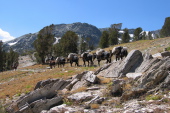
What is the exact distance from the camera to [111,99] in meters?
11.2

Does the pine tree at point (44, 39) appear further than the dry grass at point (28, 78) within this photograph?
Yes

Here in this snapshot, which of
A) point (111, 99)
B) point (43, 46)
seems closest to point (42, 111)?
point (111, 99)

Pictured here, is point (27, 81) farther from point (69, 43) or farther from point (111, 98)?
point (69, 43)

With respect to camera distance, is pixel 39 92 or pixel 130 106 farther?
pixel 39 92

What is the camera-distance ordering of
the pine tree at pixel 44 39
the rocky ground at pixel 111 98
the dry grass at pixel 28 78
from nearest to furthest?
1. the rocky ground at pixel 111 98
2. the dry grass at pixel 28 78
3. the pine tree at pixel 44 39

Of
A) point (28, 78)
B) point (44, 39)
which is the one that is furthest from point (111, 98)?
point (44, 39)

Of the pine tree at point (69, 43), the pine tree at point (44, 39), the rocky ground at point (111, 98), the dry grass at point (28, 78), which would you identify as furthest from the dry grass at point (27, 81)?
the pine tree at point (69, 43)

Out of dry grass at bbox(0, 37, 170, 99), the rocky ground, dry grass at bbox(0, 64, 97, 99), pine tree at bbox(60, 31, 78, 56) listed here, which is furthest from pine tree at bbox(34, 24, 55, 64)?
the rocky ground

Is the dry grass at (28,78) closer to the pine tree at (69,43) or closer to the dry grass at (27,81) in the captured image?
the dry grass at (27,81)

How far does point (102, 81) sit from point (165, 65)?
18.6ft

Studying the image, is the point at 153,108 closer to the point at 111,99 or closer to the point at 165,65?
the point at 111,99

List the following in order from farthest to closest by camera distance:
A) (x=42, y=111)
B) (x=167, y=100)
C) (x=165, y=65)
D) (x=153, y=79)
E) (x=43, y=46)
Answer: (x=43, y=46), (x=165, y=65), (x=153, y=79), (x=42, y=111), (x=167, y=100)

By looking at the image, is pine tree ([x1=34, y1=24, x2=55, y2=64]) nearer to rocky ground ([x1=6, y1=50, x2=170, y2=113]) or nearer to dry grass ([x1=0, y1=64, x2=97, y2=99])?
dry grass ([x1=0, y1=64, x2=97, y2=99])

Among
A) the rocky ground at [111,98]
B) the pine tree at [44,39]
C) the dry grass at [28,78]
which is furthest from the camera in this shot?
the pine tree at [44,39]
